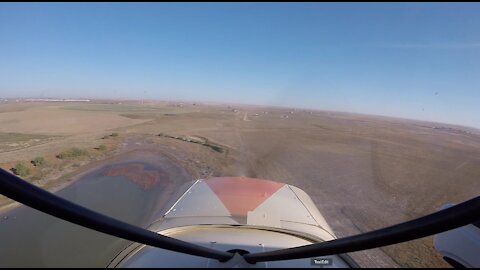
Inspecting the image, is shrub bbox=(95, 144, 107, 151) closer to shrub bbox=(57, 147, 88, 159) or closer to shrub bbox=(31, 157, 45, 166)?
shrub bbox=(57, 147, 88, 159)

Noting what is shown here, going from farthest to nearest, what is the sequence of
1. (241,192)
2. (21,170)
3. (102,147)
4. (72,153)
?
(102,147), (241,192), (72,153), (21,170)

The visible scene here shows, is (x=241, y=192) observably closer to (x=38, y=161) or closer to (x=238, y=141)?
(x=38, y=161)

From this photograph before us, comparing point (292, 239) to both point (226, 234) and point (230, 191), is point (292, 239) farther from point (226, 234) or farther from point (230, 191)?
point (230, 191)

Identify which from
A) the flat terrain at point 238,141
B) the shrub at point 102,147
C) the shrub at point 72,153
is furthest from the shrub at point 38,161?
the shrub at point 102,147

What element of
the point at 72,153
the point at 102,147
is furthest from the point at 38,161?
the point at 102,147

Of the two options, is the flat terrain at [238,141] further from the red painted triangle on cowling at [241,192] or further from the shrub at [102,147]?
the red painted triangle on cowling at [241,192]
